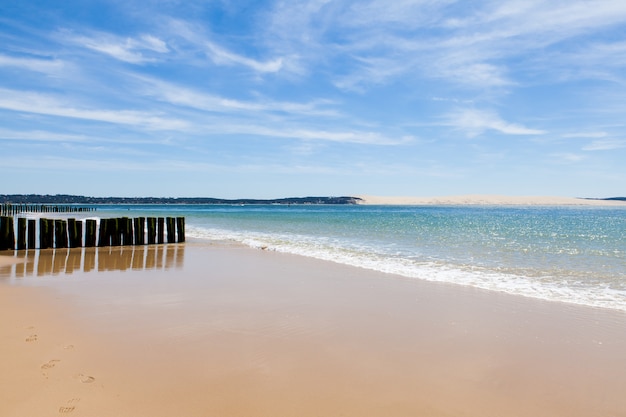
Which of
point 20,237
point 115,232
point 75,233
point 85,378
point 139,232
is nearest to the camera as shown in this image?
point 85,378

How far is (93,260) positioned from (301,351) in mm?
11053

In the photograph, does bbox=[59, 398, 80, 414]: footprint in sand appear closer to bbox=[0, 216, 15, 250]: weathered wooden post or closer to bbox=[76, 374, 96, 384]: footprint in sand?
bbox=[76, 374, 96, 384]: footprint in sand

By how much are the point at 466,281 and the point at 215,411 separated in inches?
326

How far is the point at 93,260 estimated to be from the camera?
1445cm

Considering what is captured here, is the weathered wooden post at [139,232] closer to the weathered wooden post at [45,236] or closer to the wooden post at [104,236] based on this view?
the wooden post at [104,236]

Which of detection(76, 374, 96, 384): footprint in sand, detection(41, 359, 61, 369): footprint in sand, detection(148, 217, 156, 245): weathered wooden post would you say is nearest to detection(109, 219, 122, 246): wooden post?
detection(148, 217, 156, 245): weathered wooden post

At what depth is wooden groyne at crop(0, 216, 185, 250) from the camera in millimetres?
16906

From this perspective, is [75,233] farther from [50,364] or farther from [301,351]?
[301,351]

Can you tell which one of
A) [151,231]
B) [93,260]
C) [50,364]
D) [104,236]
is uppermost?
[151,231]

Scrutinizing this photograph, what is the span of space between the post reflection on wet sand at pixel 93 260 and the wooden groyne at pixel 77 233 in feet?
1.75

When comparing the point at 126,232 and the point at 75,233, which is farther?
the point at 126,232

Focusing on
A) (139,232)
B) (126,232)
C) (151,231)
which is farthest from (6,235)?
(151,231)

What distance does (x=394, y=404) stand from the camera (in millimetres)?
4234

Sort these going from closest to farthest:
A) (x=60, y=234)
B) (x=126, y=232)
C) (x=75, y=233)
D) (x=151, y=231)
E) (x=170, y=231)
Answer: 1. (x=60, y=234)
2. (x=75, y=233)
3. (x=126, y=232)
4. (x=151, y=231)
5. (x=170, y=231)
